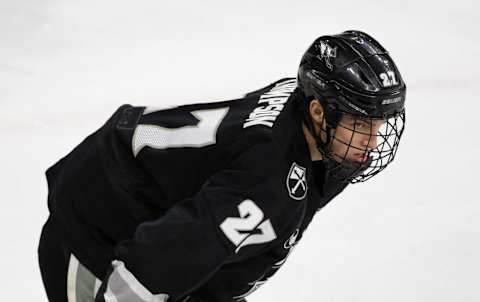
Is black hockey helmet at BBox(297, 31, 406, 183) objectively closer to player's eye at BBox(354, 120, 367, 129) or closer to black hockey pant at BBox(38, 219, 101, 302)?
player's eye at BBox(354, 120, 367, 129)

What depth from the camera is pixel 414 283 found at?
8.61ft

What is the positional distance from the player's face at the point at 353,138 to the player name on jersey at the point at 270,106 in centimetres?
12

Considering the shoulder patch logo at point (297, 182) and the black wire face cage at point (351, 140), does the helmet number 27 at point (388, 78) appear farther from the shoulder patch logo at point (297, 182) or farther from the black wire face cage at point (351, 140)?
the shoulder patch logo at point (297, 182)

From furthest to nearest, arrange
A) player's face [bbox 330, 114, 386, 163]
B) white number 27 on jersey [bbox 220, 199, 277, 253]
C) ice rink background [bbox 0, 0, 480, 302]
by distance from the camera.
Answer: ice rink background [bbox 0, 0, 480, 302]
player's face [bbox 330, 114, 386, 163]
white number 27 on jersey [bbox 220, 199, 277, 253]

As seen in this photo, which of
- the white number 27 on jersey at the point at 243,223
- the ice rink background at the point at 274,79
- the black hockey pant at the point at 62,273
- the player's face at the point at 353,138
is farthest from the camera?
the ice rink background at the point at 274,79

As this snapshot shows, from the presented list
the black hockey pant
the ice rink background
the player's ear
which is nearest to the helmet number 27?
the player's ear

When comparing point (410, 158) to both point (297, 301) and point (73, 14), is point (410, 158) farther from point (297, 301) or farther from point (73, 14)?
point (73, 14)

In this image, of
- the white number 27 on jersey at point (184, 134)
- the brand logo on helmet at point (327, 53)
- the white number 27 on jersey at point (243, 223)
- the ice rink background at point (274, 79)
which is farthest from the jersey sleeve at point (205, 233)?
the ice rink background at point (274, 79)

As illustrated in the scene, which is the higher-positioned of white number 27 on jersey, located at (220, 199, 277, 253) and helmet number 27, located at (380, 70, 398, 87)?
helmet number 27, located at (380, 70, 398, 87)

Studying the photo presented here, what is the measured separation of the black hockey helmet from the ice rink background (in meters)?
1.08

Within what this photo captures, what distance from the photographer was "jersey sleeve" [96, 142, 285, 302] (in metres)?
1.47

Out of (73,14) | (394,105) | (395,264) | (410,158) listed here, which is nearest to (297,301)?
(395,264)

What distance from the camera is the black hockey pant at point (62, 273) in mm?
1805

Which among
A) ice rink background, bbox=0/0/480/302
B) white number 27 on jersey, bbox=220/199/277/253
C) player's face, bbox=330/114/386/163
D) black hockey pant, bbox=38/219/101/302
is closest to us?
white number 27 on jersey, bbox=220/199/277/253
